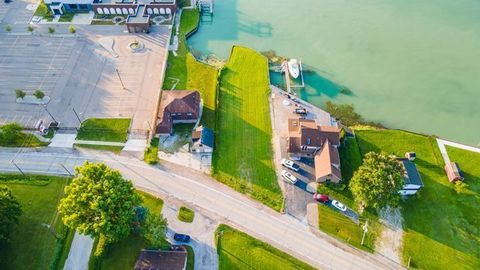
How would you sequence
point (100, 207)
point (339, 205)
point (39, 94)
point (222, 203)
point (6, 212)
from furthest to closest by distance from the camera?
→ point (39, 94) → point (222, 203) → point (339, 205) → point (6, 212) → point (100, 207)

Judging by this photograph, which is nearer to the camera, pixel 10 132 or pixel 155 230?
pixel 155 230

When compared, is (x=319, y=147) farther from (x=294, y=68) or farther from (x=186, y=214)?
(x=186, y=214)

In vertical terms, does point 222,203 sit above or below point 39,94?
below

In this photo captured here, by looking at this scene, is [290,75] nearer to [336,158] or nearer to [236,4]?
[336,158]

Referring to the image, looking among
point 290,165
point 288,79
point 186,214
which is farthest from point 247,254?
point 288,79

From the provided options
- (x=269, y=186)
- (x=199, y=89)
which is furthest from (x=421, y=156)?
(x=199, y=89)

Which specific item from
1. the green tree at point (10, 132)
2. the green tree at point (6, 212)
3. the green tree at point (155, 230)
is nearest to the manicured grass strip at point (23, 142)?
the green tree at point (10, 132)

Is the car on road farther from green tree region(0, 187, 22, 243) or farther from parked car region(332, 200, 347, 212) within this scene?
green tree region(0, 187, 22, 243)

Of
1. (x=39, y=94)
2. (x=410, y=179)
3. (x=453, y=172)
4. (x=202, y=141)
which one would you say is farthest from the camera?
(x=39, y=94)
